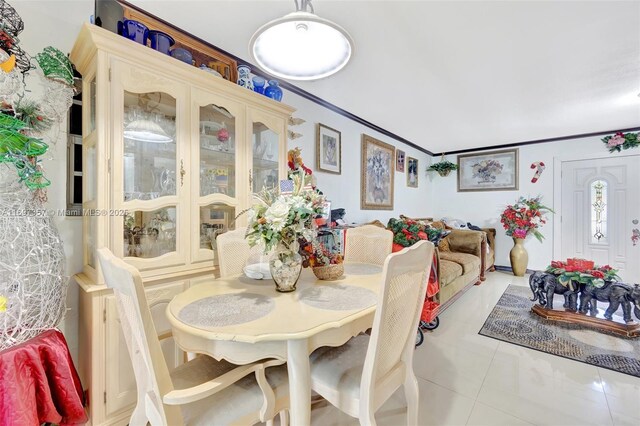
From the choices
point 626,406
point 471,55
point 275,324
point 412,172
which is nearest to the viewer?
point 275,324

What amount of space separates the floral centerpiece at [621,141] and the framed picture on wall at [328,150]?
4287mm

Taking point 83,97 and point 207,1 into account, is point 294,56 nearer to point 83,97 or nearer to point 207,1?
point 207,1

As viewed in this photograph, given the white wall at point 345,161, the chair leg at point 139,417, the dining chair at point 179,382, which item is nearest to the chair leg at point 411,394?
the dining chair at point 179,382

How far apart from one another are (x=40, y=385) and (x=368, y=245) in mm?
1904

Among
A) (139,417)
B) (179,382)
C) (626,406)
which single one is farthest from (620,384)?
(139,417)

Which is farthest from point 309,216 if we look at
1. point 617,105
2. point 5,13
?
point 617,105

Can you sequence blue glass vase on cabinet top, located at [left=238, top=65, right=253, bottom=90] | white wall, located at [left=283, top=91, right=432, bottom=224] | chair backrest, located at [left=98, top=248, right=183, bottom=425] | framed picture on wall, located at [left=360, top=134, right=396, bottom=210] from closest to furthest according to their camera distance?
chair backrest, located at [left=98, top=248, right=183, bottom=425], blue glass vase on cabinet top, located at [left=238, top=65, right=253, bottom=90], white wall, located at [left=283, top=91, right=432, bottom=224], framed picture on wall, located at [left=360, top=134, right=396, bottom=210]

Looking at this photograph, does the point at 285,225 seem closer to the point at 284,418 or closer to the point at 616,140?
the point at 284,418

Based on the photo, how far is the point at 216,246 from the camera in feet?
6.02

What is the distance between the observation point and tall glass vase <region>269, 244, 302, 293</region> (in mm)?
1318

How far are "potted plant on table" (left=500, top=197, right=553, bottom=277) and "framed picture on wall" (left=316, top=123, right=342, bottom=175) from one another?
337 cm

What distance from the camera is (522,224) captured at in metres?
4.55

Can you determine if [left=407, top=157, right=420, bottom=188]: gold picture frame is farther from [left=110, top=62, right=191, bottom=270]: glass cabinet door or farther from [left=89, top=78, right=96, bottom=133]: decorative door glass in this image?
[left=89, top=78, right=96, bottom=133]: decorative door glass

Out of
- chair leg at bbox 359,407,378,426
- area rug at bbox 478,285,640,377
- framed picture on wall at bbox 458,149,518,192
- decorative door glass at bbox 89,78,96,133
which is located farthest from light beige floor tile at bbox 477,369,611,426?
framed picture on wall at bbox 458,149,518,192
